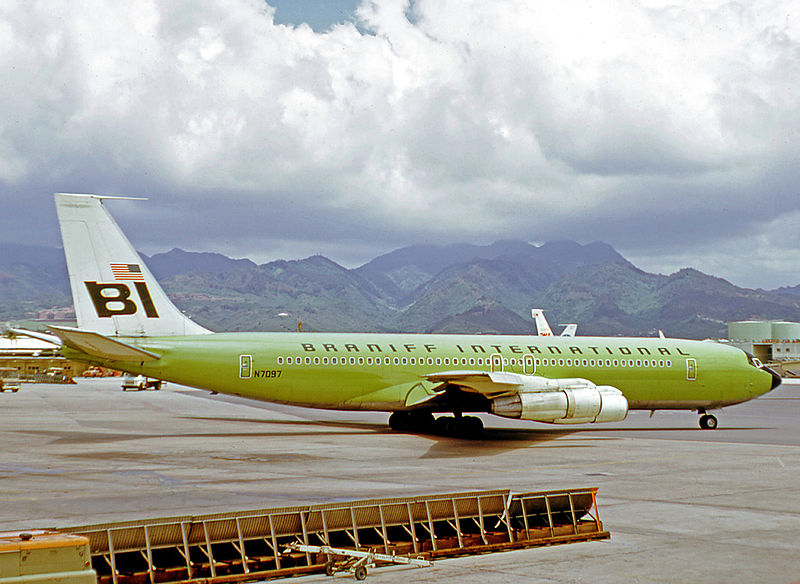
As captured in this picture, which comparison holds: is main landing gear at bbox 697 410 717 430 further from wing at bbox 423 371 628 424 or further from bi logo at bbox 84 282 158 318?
bi logo at bbox 84 282 158 318

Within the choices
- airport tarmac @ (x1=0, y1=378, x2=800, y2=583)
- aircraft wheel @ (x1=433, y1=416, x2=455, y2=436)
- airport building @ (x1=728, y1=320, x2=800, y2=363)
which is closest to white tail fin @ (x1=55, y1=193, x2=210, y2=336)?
airport tarmac @ (x1=0, y1=378, x2=800, y2=583)

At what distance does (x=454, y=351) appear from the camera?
33531 mm

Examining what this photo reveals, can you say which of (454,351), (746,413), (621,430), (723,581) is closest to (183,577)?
(723,581)

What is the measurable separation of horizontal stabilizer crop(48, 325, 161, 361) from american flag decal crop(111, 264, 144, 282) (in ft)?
7.72

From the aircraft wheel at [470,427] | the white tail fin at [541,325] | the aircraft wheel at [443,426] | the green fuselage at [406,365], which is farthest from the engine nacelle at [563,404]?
the white tail fin at [541,325]

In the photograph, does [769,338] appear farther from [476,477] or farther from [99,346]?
[476,477]

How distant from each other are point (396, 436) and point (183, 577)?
71.7 feet

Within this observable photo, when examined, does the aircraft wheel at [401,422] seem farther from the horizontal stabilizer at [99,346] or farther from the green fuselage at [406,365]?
the horizontal stabilizer at [99,346]

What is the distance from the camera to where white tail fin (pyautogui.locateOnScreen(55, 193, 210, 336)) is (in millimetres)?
28745

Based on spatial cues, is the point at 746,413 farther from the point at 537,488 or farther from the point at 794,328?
the point at 794,328

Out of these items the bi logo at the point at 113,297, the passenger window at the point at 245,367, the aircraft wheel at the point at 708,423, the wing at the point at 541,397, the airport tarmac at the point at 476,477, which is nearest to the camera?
the airport tarmac at the point at 476,477

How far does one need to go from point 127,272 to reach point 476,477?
16.0 m

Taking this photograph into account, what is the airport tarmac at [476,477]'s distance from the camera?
444 inches

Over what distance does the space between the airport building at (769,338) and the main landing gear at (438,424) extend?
12938 cm
